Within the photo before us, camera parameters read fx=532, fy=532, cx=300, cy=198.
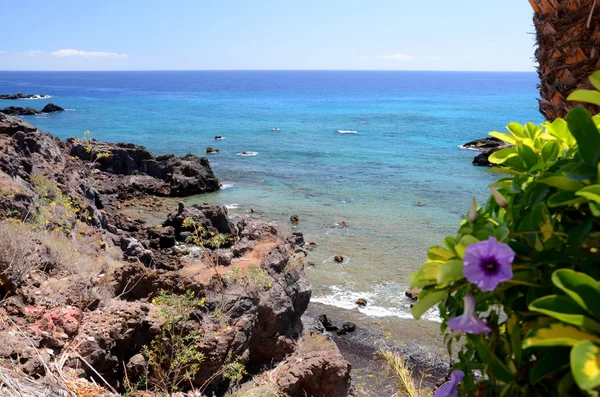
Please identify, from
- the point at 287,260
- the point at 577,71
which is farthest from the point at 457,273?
the point at 287,260

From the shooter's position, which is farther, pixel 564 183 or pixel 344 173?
pixel 344 173

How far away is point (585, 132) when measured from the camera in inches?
50.3

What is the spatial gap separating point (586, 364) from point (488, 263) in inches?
11.5

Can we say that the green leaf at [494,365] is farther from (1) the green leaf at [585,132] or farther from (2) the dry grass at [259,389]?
(2) the dry grass at [259,389]

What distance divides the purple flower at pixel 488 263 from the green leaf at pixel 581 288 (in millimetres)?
119

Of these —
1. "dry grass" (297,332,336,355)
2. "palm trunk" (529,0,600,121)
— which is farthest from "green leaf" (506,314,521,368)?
"dry grass" (297,332,336,355)

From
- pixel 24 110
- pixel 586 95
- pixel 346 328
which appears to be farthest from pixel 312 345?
pixel 24 110

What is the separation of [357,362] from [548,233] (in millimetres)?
11070

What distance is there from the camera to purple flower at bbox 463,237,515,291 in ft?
3.81

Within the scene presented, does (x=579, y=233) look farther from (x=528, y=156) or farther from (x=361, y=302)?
(x=361, y=302)

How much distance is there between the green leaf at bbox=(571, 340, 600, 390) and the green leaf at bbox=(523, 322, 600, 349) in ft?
0.09

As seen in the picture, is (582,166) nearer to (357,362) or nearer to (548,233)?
(548,233)

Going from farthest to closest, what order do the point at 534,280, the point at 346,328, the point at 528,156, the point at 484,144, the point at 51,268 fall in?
the point at 484,144 → the point at 346,328 → the point at 51,268 → the point at 528,156 → the point at 534,280

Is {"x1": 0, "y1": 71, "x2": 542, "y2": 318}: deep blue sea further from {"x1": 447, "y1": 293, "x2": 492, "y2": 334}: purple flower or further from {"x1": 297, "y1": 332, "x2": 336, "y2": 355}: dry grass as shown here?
{"x1": 447, "y1": 293, "x2": 492, "y2": 334}: purple flower
